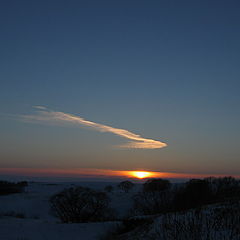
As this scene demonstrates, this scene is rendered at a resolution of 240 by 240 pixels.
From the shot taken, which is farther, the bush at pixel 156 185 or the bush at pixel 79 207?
the bush at pixel 156 185

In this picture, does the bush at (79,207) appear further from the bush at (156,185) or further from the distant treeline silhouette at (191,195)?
the bush at (156,185)

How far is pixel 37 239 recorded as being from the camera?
20.6m

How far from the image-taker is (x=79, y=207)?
4138cm

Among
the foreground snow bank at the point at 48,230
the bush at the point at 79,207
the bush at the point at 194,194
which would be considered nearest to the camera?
the foreground snow bank at the point at 48,230

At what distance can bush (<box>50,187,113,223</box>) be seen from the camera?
4078cm

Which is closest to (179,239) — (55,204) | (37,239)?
(37,239)

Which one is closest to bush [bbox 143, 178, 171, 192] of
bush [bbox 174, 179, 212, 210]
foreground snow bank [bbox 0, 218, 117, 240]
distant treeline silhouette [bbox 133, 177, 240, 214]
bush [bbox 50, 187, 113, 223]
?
distant treeline silhouette [bbox 133, 177, 240, 214]

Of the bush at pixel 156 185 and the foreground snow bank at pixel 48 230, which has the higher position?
the foreground snow bank at pixel 48 230

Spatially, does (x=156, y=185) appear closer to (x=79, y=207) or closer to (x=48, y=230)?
(x=79, y=207)

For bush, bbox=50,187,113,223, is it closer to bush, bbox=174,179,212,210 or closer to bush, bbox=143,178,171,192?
bush, bbox=174,179,212,210

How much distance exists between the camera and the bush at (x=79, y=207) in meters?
40.8

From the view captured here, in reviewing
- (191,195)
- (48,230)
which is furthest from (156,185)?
(48,230)

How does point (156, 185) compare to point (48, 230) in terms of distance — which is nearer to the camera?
point (48, 230)

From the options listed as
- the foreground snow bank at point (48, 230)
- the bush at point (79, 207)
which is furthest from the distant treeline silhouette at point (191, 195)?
the foreground snow bank at point (48, 230)
